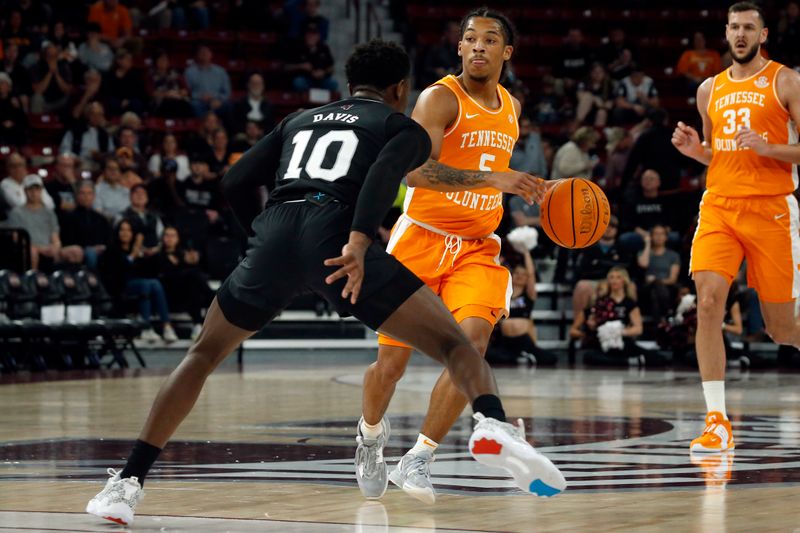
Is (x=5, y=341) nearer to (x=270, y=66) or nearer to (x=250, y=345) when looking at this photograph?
(x=250, y=345)

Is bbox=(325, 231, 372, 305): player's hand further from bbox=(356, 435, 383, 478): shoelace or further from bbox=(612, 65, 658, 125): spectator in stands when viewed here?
bbox=(612, 65, 658, 125): spectator in stands

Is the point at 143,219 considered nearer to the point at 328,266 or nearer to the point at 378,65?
the point at 378,65

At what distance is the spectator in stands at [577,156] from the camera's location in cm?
1670

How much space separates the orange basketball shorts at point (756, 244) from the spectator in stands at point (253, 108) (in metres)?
11.0

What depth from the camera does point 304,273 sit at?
4484 mm

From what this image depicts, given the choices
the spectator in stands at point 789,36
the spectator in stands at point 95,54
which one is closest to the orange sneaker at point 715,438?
the spectator in stands at point 95,54

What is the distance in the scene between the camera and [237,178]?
475cm

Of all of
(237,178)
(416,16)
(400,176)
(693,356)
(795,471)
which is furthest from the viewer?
(416,16)

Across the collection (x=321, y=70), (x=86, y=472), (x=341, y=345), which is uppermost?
(x=321, y=70)

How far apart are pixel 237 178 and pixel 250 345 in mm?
11017

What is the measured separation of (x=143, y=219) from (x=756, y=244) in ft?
28.5

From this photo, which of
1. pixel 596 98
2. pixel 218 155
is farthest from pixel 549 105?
pixel 218 155

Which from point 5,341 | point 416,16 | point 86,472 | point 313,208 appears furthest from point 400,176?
point 416,16

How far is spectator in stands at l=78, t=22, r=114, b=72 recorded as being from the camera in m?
17.8
